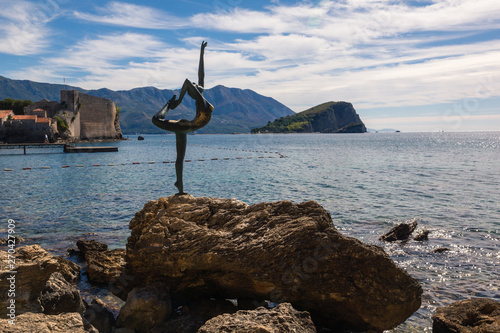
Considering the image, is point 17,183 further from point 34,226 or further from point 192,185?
point 34,226

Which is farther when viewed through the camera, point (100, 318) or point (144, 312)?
point (100, 318)

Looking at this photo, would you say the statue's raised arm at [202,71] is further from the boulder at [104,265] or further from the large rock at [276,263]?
the boulder at [104,265]

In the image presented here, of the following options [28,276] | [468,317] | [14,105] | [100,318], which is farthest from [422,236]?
[14,105]

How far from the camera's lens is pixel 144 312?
6.89m

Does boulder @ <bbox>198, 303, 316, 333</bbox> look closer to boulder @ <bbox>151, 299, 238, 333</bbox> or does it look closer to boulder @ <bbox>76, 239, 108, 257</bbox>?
boulder @ <bbox>151, 299, 238, 333</bbox>

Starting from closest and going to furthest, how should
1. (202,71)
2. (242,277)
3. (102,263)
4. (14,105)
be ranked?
(242,277)
(202,71)
(102,263)
(14,105)

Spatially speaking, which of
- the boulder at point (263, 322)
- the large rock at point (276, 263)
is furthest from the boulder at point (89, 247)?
the boulder at point (263, 322)

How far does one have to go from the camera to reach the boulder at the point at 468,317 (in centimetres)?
631

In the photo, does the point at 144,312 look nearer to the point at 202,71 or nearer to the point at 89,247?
the point at 89,247

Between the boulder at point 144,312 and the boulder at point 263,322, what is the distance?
212 cm

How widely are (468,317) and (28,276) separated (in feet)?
28.9

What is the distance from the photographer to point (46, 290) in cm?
678

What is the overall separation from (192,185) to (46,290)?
2266 cm

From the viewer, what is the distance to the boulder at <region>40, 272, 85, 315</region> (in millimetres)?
6617
